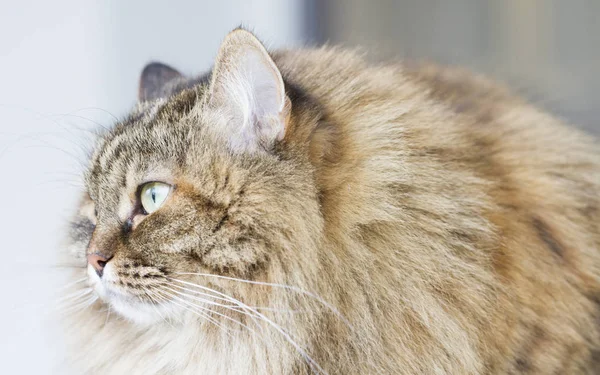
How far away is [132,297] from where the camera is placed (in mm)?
982

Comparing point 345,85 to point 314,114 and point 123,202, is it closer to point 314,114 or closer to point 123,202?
point 314,114

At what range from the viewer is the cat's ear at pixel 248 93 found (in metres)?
0.91

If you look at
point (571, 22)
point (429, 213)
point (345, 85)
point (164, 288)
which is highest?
point (571, 22)

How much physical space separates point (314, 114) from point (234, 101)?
13 cm

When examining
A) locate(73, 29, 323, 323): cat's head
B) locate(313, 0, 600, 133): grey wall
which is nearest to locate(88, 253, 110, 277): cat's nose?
locate(73, 29, 323, 323): cat's head

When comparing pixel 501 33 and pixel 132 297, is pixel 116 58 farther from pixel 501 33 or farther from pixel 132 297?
pixel 501 33

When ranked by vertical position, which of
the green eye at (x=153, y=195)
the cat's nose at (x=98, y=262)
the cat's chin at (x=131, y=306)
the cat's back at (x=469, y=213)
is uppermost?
the cat's back at (x=469, y=213)

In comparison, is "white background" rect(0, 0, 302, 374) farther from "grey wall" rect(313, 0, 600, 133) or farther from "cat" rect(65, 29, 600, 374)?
"grey wall" rect(313, 0, 600, 133)

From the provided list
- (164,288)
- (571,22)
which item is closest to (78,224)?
(164,288)

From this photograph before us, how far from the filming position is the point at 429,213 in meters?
1.01

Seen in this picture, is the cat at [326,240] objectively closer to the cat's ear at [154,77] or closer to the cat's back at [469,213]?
the cat's back at [469,213]

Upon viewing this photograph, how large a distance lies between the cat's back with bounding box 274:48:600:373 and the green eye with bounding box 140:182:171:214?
0.80ft

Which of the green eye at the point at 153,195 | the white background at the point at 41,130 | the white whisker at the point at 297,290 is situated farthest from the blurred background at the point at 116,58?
the white whisker at the point at 297,290

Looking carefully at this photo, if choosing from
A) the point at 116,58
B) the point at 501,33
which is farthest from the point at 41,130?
the point at 501,33
